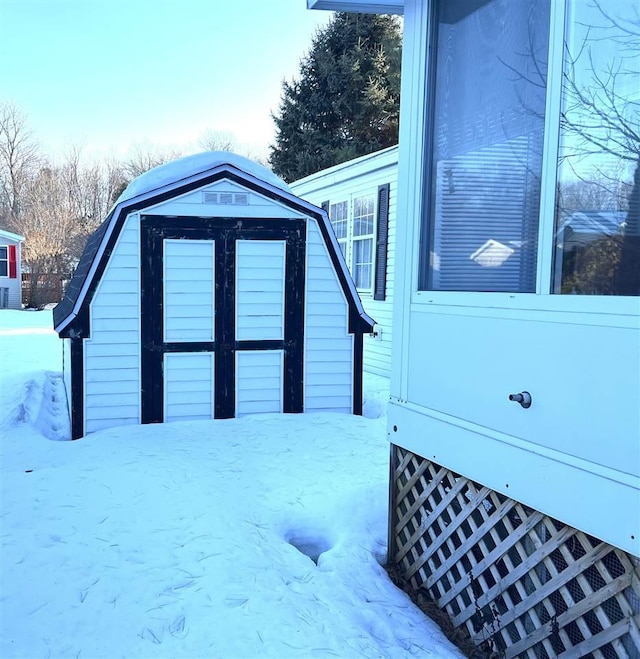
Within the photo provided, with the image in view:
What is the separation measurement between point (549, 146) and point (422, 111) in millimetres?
993

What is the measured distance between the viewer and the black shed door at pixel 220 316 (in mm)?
6383

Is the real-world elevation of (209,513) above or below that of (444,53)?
below

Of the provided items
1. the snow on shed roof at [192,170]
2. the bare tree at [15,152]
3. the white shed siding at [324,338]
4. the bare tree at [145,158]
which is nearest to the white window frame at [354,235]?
the snow on shed roof at [192,170]

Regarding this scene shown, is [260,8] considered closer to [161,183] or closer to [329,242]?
[161,183]

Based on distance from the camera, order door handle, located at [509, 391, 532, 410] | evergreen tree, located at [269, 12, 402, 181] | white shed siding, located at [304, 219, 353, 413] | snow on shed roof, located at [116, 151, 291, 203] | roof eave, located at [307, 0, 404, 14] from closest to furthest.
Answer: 1. door handle, located at [509, 391, 532, 410]
2. roof eave, located at [307, 0, 404, 14]
3. white shed siding, located at [304, 219, 353, 413]
4. snow on shed roof, located at [116, 151, 291, 203]
5. evergreen tree, located at [269, 12, 402, 181]

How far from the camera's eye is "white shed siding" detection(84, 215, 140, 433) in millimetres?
6195

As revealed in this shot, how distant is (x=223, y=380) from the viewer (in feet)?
21.8

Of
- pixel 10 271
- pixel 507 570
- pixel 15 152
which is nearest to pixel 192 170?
pixel 507 570

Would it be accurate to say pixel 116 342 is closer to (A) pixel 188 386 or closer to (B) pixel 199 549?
(A) pixel 188 386

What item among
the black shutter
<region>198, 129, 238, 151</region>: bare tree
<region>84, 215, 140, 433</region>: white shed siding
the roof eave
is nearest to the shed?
<region>84, 215, 140, 433</region>: white shed siding

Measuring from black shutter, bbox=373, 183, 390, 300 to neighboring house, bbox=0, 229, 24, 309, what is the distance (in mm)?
19014

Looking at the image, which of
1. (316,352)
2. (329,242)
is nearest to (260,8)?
(329,242)

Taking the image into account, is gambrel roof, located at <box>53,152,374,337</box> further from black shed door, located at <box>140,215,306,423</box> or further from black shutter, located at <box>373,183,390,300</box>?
black shutter, located at <box>373,183,390,300</box>

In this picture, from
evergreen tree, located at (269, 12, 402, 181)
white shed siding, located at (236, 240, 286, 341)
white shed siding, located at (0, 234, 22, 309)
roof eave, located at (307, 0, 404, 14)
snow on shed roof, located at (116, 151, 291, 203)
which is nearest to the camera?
roof eave, located at (307, 0, 404, 14)
